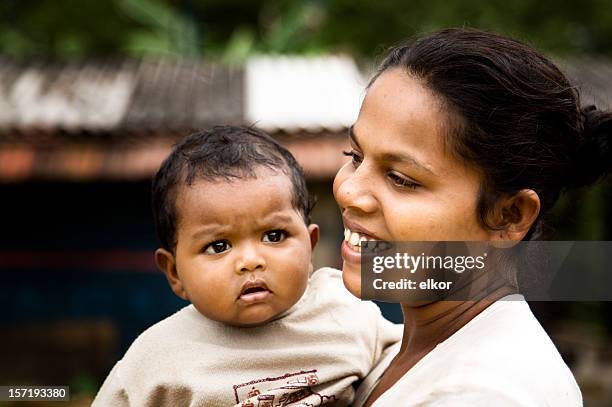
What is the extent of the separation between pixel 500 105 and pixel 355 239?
1.38 feet

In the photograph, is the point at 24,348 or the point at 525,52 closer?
the point at 525,52

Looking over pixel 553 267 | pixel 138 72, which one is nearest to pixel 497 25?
pixel 138 72

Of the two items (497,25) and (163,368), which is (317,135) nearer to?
(163,368)

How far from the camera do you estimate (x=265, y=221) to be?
6.59ft

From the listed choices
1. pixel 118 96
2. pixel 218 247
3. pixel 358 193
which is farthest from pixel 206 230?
pixel 118 96

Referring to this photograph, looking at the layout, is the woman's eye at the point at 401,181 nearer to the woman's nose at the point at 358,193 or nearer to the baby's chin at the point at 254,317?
the woman's nose at the point at 358,193

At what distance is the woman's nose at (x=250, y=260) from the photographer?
1.96 m

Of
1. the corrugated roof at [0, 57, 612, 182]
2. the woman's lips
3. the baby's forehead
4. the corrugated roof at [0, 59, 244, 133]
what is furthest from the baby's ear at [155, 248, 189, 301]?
the corrugated roof at [0, 59, 244, 133]

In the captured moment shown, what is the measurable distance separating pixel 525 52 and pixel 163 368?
1.11 metres

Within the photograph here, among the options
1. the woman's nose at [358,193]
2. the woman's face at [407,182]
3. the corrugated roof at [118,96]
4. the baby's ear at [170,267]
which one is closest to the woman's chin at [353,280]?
the woman's face at [407,182]

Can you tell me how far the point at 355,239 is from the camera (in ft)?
5.91

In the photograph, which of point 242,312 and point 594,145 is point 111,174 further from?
point 594,145

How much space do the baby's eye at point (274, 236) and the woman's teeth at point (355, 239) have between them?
273 millimetres

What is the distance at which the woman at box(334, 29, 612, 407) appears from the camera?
1709mm
